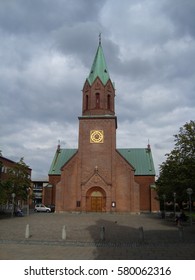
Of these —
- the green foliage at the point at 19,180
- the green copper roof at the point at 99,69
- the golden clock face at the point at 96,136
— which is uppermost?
the green copper roof at the point at 99,69

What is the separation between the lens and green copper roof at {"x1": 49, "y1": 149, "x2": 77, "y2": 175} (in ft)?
220

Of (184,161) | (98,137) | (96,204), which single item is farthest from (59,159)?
(184,161)

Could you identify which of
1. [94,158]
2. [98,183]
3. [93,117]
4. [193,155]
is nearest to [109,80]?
[93,117]

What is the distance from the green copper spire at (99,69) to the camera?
55.2 meters

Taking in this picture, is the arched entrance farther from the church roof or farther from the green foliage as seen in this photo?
the church roof

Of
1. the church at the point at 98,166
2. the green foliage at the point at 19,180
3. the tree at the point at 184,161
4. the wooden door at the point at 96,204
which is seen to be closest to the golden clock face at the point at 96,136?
the church at the point at 98,166

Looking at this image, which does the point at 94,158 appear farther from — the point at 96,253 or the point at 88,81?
the point at 96,253

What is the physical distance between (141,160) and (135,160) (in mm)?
1339

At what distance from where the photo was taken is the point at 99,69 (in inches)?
2222

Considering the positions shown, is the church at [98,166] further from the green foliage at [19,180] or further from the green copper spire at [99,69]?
the green foliage at [19,180]

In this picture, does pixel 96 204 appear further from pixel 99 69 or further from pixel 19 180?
pixel 99 69

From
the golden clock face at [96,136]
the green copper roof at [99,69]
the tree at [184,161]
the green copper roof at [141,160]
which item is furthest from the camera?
the green copper roof at [141,160]

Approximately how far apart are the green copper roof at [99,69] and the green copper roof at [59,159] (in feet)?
71.8

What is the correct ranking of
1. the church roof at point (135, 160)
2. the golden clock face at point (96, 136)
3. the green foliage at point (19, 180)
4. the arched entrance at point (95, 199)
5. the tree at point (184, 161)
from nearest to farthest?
the tree at point (184, 161) → the green foliage at point (19, 180) → the arched entrance at point (95, 199) → the golden clock face at point (96, 136) → the church roof at point (135, 160)
